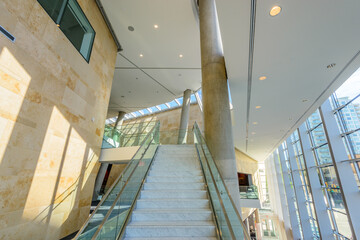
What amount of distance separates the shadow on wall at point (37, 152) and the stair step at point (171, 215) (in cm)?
255

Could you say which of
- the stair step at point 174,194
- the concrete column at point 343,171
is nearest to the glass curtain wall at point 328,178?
the concrete column at point 343,171

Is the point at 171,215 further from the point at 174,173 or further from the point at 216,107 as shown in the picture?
the point at 216,107

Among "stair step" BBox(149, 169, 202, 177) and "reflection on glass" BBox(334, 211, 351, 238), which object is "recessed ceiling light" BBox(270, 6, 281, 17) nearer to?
"stair step" BBox(149, 169, 202, 177)

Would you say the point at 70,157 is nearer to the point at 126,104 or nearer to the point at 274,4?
the point at 274,4

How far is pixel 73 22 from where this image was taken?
543 centimetres

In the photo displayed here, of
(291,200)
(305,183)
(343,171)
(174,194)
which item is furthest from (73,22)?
(291,200)

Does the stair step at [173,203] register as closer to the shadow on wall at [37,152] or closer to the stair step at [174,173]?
the stair step at [174,173]

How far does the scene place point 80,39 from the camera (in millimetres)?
5660

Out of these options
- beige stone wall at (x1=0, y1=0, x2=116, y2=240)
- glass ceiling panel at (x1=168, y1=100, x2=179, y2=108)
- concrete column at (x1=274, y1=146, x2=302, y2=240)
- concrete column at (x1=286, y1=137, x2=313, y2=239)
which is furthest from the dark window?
concrete column at (x1=274, y1=146, x2=302, y2=240)

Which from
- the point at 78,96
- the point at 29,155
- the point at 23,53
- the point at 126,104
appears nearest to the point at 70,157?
the point at 29,155

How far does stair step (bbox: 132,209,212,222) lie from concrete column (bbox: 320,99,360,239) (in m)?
5.70

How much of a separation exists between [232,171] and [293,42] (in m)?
3.45

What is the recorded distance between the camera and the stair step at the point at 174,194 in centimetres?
378

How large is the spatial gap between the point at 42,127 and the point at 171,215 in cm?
370
